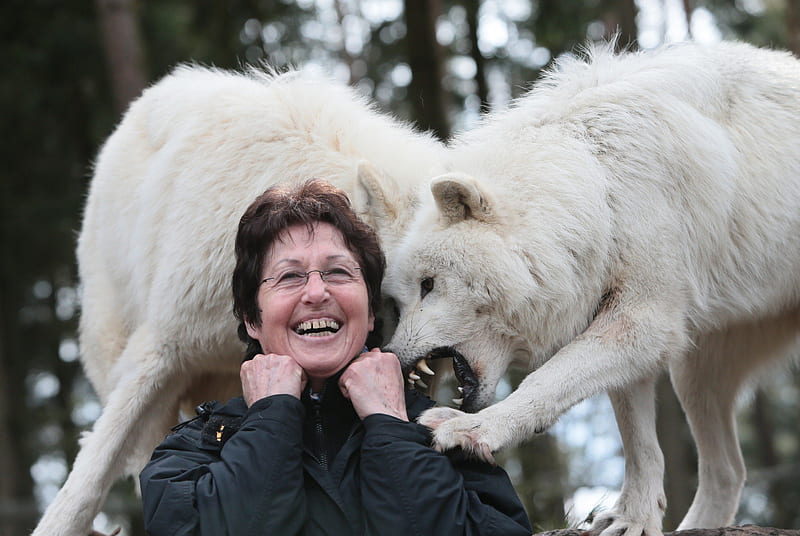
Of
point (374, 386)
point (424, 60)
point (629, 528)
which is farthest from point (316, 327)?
point (424, 60)

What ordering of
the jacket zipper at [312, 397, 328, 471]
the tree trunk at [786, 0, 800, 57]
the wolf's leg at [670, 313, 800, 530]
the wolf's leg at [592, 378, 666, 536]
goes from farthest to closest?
A: the tree trunk at [786, 0, 800, 57] → the wolf's leg at [670, 313, 800, 530] → the wolf's leg at [592, 378, 666, 536] → the jacket zipper at [312, 397, 328, 471]

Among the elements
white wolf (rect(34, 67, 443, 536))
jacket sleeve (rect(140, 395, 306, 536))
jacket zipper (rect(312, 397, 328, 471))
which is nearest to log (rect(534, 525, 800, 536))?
white wolf (rect(34, 67, 443, 536))

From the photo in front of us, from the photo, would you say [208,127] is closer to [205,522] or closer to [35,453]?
[205,522]

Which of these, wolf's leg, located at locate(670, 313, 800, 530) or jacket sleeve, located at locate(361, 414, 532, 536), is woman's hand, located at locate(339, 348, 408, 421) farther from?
wolf's leg, located at locate(670, 313, 800, 530)

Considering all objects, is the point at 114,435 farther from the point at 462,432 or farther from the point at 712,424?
the point at 712,424

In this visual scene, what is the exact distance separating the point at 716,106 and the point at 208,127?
9.28 ft

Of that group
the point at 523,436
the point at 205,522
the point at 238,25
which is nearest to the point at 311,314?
the point at 205,522

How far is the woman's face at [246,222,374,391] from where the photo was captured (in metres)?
3.15

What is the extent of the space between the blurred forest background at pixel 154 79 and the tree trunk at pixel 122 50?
16 millimetres

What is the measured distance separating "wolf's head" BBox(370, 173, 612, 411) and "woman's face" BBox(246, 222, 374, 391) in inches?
34.0

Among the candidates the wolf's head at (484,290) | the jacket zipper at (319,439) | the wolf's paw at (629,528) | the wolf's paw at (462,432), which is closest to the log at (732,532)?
the wolf's paw at (629,528)

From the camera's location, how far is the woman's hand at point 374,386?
119 inches

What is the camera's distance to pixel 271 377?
3.04 meters

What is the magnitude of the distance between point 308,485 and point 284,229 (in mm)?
920
